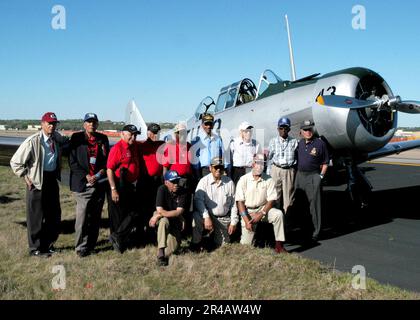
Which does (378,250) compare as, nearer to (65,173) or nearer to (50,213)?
(50,213)

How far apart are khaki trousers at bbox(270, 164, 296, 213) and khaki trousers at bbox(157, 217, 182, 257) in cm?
186

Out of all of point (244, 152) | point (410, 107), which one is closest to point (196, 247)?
point (244, 152)

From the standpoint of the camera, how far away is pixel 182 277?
15.8 ft

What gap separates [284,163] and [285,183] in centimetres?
33

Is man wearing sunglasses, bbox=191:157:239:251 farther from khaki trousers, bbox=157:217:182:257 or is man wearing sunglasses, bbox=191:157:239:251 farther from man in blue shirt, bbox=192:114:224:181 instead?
man in blue shirt, bbox=192:114:224:181

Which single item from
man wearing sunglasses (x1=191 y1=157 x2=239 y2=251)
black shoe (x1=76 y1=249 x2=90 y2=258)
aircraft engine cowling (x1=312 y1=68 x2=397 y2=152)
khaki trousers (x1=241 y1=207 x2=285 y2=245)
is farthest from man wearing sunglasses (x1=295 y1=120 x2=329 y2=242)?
black shoe (x1=76 y1=249 x2=90 y2=258)

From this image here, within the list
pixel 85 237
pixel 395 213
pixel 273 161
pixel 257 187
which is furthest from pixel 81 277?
pixel 395 213

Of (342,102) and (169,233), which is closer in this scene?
(169,233)

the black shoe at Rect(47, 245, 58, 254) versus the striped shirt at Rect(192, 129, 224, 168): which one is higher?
the striped shirt at Rect(192, 129, 224, 168)

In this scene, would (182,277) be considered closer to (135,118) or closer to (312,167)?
(312,167)

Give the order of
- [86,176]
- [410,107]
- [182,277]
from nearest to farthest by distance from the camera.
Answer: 1. [182,277]
2. [86,176]
3. [410,107]

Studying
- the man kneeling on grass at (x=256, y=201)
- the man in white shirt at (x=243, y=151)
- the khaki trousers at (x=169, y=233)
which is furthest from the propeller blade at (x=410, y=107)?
the khaki trousers at (x=169, y=233)

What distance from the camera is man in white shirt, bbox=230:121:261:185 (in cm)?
664

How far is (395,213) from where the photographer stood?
29.4 feet
